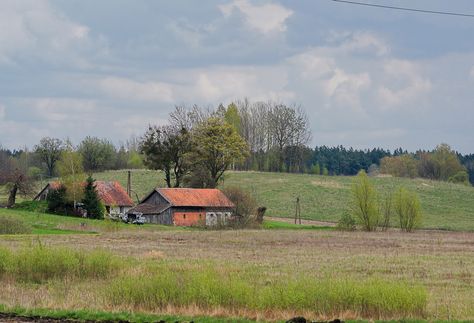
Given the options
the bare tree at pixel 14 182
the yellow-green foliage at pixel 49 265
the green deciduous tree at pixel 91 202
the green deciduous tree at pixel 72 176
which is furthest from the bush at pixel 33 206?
the yellow-green foliage at pixel 49 265

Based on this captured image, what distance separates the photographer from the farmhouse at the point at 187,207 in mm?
88375

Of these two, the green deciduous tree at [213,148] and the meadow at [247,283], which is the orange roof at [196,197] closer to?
the green deciduous tree at [213,148]

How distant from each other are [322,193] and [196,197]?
38.1 metres

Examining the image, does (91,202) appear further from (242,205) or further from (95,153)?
(95,153)

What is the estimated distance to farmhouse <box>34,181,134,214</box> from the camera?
93375 mm

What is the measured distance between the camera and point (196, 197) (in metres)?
89.5

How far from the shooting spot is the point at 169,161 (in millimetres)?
97500

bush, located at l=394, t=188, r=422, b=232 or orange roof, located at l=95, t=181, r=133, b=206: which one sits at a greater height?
orange roof, located at l=95, t=181, r=133, b=206

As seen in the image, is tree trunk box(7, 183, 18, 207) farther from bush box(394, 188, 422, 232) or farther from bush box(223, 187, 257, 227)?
bush box(394, 188, 422, 232)

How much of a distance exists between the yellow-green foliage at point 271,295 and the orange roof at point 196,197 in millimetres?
65332

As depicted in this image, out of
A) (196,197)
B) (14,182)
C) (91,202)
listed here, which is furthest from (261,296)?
(14,182)

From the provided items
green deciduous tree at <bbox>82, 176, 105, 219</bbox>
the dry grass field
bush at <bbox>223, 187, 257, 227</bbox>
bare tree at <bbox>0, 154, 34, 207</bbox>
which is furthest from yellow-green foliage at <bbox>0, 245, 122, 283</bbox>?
bare tree at <bbox>0, 154, 34, 207</bbox>

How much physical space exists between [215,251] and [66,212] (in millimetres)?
43548

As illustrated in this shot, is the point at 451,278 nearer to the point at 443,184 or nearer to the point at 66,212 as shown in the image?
the point at 66,212
